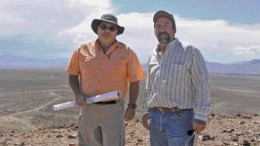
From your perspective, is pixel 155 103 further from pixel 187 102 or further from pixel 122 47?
pixel 122 47

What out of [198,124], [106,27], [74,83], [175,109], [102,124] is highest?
[106,27]

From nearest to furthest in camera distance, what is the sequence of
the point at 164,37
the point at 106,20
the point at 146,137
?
1. the point at 164,37
2. the point at 106,20
3. the point at 146,137

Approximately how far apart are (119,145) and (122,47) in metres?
1.10

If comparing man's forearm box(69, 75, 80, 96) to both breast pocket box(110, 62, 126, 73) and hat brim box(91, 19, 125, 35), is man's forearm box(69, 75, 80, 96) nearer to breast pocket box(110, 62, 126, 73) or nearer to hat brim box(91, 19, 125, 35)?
breast pocket box(110, 62, 126, 73)

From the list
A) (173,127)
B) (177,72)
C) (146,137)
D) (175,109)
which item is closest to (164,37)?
(177,72)

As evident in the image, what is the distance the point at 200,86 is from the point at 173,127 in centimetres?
46

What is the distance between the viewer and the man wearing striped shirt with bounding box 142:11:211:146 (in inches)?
170

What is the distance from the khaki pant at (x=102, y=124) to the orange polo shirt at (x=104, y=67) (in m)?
0.18

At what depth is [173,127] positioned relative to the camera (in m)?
4.43

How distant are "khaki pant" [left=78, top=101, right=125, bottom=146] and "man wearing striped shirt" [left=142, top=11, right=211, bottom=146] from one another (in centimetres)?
77

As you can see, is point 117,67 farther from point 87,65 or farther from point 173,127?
point 173,127

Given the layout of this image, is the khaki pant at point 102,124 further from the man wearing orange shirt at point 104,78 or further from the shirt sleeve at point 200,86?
the shirt sleeve at point 200,86

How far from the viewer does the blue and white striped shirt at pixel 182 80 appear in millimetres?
4316

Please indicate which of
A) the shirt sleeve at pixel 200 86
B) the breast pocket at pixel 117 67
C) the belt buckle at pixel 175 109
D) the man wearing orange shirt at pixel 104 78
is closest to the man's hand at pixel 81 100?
the man wearing orange shirt at pixel 104 78
